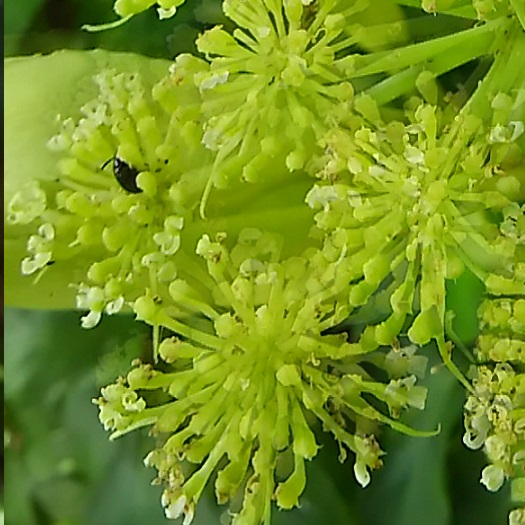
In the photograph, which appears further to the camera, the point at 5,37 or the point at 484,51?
the point at 5,37

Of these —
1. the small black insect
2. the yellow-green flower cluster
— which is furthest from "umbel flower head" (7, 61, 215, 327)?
the yellow-green flower cluster

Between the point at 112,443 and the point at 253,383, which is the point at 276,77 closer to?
the point at 253,383

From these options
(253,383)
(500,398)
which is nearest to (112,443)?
(253,383)

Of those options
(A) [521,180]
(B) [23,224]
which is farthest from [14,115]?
(A) [521,180]

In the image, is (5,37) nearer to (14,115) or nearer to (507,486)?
(14,115)

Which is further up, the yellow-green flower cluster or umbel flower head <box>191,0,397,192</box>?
umbel flower head <box>191,0,397,192</box>

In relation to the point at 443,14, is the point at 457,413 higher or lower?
lower

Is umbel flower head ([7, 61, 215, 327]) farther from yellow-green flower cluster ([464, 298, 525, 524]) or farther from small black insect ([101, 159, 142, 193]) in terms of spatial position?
yellow-green flower cluster ([464, 298, 525, 524])
